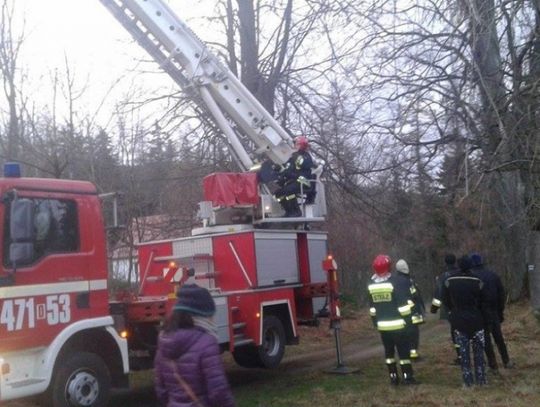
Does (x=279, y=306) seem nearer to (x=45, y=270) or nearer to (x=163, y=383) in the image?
(x=45, y=270)

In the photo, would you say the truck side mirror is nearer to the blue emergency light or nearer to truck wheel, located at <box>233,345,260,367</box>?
the blue emergency light

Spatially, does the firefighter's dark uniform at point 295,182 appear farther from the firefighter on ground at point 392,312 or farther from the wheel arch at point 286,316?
the firefighter on ground at point 392,312

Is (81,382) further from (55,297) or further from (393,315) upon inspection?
(393,315)

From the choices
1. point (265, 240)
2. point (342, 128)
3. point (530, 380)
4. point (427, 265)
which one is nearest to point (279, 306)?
point (265, 240)

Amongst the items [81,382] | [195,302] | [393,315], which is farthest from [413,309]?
[195,302]

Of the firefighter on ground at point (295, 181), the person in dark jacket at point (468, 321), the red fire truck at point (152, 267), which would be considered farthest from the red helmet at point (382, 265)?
the firefighter on ground at point (295, 181)

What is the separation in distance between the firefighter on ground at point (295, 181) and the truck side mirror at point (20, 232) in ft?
18.0

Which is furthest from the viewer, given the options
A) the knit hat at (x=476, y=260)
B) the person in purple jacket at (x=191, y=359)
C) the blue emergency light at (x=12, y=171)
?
the knit hat at (x=476, y=260)

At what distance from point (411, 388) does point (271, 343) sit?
2.67 meters

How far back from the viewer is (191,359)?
459 centimetres

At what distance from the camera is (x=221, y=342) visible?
33.5ft

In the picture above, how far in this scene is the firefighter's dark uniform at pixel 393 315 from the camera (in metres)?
10.1

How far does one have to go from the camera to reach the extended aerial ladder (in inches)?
504

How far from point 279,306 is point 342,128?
22.1 ft
